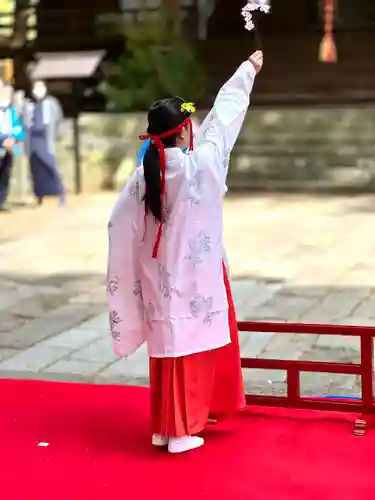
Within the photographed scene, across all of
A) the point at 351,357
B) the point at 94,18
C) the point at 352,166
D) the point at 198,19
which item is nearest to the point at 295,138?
the point at 352,166

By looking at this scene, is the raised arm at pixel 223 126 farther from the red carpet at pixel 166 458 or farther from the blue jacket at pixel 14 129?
the blue jacket at pixel 14 129

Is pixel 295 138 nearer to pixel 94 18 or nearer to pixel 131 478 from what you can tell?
pixel 94 18

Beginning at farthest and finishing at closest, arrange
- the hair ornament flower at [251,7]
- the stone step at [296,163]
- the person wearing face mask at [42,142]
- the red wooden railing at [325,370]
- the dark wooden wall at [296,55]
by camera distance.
→ the dark wooden wall at [296,55] < the stone step at [296,163] < the person wearing face mask at [42,142] < the red wooden railing at [325,370] < the hair ornament flower at [251,7]

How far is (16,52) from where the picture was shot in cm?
1488

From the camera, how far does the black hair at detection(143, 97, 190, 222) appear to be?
2.98m

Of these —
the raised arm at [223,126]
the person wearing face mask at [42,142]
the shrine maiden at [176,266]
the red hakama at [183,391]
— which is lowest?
the person wearing face mask at [42,142]

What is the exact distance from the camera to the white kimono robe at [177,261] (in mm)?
3029

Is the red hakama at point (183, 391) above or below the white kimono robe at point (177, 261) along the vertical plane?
below

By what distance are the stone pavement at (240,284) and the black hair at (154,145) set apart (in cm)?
148

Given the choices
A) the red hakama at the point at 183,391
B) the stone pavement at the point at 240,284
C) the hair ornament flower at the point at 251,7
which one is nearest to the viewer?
the red hakama at the point at 183,391

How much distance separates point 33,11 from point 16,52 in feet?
3.45

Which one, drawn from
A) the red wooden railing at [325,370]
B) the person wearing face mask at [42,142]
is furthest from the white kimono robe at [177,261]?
the person wearing face mask at [42,142]

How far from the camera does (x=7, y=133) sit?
1131 centimetres

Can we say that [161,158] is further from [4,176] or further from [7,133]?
[4,176]
